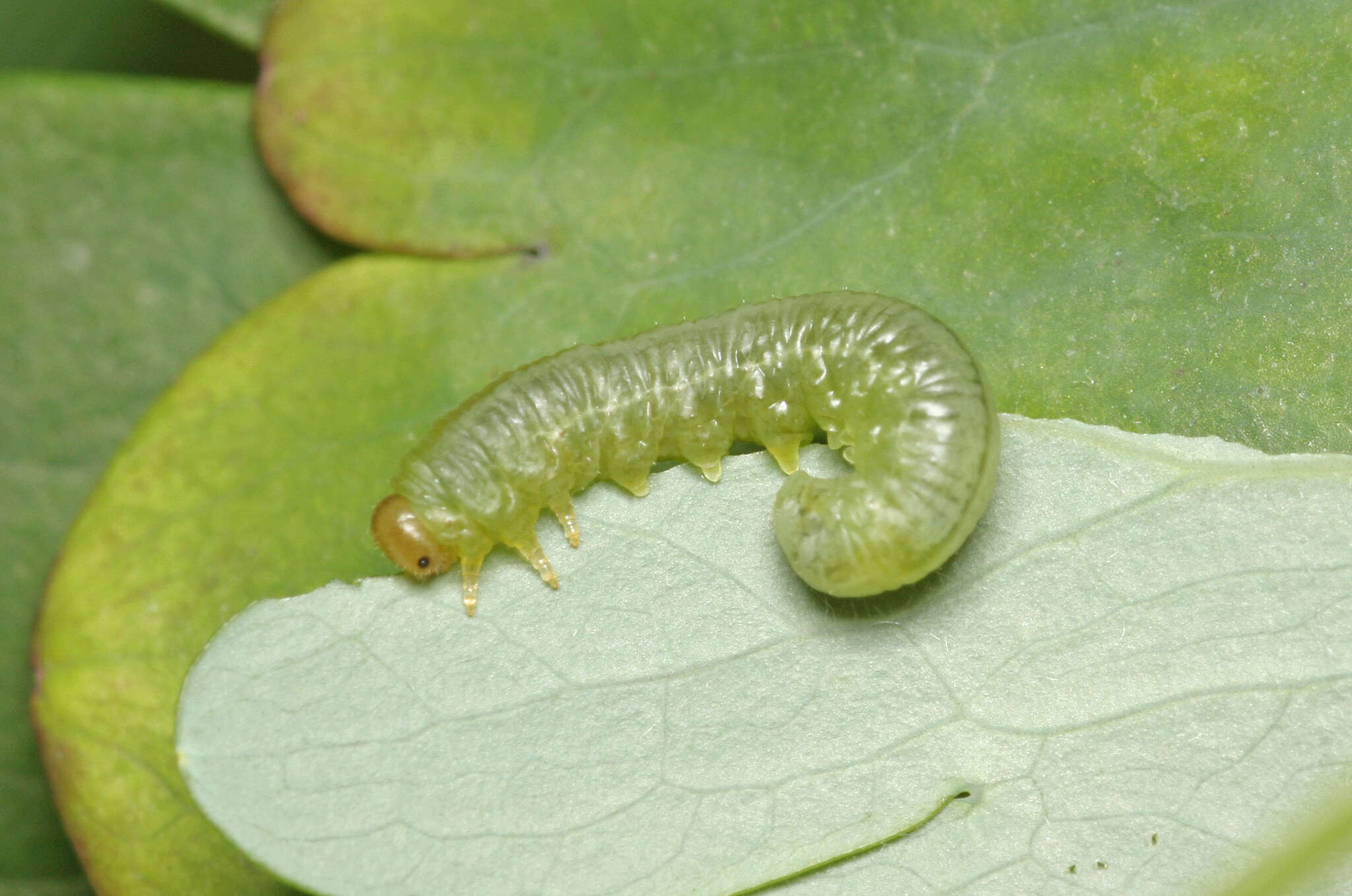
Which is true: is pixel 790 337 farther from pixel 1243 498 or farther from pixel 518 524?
pixel 1243 498

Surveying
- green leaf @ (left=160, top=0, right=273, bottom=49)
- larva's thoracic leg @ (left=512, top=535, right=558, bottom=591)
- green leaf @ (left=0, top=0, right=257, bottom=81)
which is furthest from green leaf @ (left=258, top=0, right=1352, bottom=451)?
green leaf @ (left=0, top=0, right=257, bottom=81)

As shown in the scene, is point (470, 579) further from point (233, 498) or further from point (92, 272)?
point (92, 272)

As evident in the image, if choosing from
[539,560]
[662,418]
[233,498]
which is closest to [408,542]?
[539,560]

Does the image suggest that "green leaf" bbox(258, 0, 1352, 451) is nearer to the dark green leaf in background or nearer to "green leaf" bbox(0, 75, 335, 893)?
the dark green leaf in background

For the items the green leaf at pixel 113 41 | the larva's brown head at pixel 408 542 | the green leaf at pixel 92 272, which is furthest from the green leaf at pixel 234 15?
the larva's brown head at pixel 408 542

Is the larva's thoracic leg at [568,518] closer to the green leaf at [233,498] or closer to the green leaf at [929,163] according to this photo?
the green leaf at [233,498]

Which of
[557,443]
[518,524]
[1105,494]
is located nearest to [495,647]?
[518,524]
